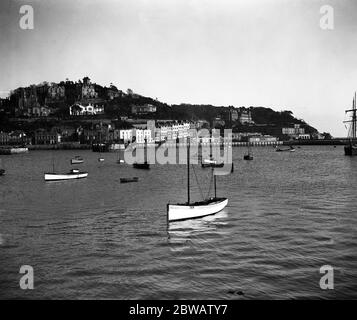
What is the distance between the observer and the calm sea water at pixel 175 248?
1102 centimetres

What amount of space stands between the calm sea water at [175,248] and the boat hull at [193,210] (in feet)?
0.93

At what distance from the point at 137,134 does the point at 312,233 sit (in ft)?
354

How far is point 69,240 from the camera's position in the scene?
1577cm

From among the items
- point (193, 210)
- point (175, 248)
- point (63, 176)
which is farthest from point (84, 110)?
point (175, 248)

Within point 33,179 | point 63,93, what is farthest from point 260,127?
point 33,179

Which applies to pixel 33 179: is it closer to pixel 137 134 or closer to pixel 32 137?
pixel 137 134

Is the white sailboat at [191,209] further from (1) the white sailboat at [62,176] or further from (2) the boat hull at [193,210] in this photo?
(1) the white sailboat at [62,176]

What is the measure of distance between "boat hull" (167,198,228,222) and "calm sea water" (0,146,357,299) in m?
0.28
